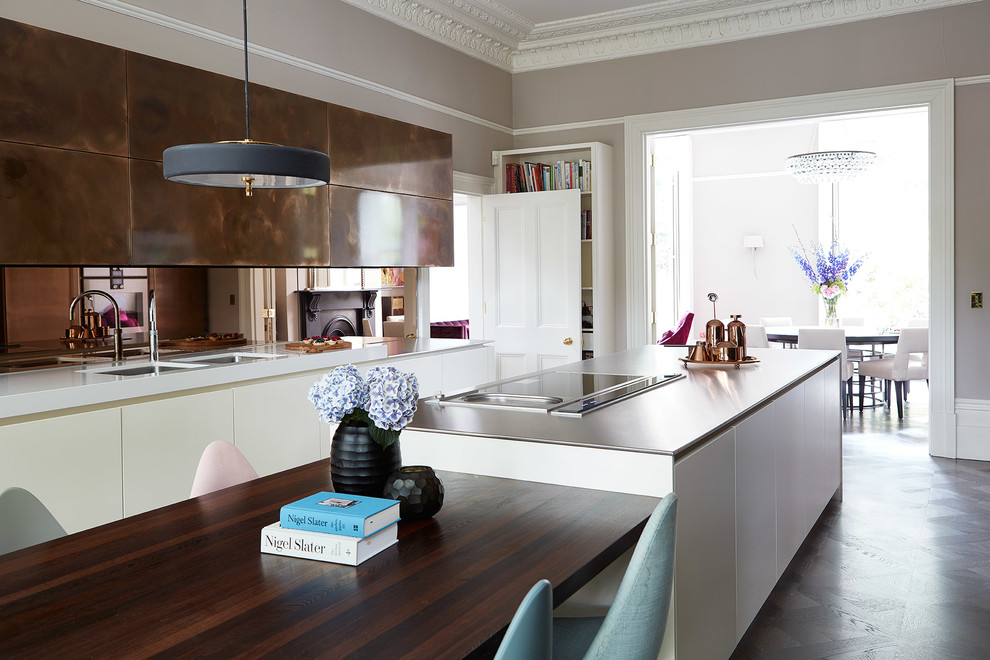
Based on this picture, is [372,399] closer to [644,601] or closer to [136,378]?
[644,601]

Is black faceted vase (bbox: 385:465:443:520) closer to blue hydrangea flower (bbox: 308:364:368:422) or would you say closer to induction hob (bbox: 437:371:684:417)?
blue hydrangea flower (bbox: 308:364:368:422)

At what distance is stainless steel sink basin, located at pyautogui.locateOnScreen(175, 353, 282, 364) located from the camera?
3.81 metres

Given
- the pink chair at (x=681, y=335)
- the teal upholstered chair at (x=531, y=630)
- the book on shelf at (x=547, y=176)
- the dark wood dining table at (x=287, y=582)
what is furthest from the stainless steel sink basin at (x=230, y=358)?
the pink chair at (x=681, y=335)

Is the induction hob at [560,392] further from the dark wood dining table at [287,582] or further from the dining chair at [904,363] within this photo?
the dining chair at [904,363]

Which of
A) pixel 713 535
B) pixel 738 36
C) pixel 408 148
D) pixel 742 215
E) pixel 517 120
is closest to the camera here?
pixel 713 535

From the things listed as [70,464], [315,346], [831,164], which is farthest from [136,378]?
[831,164]

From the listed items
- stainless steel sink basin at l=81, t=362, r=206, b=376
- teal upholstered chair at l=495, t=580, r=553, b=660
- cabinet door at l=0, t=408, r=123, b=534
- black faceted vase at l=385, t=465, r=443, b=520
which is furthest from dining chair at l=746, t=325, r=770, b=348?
teal upholstered chair at l=495, t=580, r=553, b=660

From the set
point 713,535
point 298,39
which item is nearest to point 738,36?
point 298,39

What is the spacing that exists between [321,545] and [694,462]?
1.05m

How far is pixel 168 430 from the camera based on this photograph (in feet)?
10.2

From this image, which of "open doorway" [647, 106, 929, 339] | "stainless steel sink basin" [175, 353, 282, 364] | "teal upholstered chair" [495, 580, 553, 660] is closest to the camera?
"teal upholstered chair" [495, 580, 553, 660]

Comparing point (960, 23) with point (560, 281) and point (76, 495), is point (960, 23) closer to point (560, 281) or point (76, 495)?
point (560, 281)

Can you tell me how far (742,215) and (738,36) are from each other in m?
4.87

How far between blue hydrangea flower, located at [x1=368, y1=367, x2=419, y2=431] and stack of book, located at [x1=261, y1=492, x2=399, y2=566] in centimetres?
18
